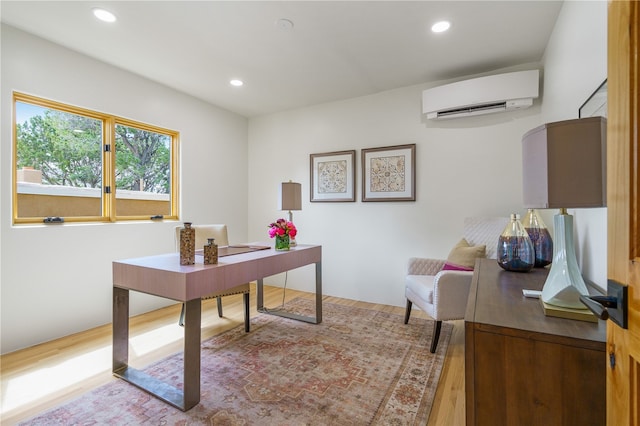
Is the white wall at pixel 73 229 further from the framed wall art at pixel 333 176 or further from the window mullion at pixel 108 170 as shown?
the framed wall art at pixel 333 176

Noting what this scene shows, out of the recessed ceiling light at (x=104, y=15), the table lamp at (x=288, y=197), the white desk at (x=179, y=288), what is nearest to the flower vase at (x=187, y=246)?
the white desk at (x=179, y=288)

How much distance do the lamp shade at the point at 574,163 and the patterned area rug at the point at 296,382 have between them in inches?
54.1

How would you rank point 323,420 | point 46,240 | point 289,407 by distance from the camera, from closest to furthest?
point 323,420 → point 289,407 → point 46,240

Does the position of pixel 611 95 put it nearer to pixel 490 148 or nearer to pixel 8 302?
pixel 490 148

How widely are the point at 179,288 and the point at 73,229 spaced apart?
180 cm

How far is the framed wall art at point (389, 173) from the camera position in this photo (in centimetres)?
340

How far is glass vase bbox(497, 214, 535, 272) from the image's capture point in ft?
5.44

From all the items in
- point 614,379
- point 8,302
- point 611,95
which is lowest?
point 8,302

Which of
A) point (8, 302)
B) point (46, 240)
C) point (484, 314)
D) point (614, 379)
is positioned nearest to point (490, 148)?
point (484, 314)

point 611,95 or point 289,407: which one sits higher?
point 611,95

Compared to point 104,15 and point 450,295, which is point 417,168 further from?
point 104,15

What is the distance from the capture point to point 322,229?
4.03m

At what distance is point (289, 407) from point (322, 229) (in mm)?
2515

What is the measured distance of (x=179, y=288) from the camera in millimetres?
1658
